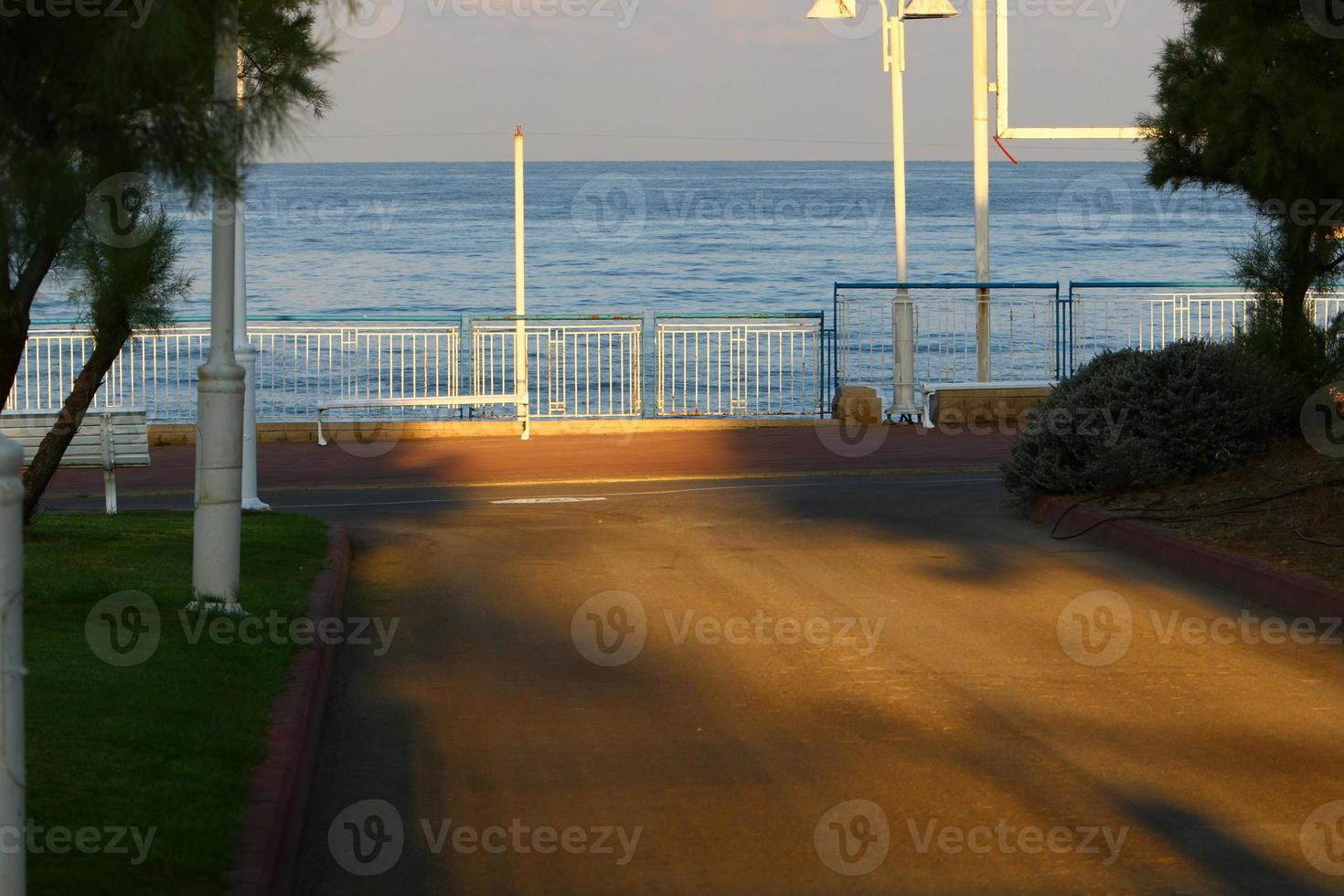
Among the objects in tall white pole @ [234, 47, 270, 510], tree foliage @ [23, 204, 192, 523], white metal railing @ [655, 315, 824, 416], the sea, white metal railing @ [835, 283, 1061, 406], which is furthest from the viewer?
the sea

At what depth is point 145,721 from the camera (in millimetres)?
6176

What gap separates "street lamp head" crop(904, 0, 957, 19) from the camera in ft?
63.9

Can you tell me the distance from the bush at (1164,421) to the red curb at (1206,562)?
0.37 m

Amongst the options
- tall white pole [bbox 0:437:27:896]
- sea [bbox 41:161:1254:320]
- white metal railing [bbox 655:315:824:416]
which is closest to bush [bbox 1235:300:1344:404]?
sea [bbox 41:161:1254:320]

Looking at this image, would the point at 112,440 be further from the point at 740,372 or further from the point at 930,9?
the point at 740,372

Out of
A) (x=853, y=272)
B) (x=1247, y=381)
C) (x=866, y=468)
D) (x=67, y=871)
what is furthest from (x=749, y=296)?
(x=67, y=871)

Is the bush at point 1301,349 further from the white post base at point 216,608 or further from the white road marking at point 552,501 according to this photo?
the white post base at point 216,608

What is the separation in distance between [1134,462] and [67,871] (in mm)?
9004

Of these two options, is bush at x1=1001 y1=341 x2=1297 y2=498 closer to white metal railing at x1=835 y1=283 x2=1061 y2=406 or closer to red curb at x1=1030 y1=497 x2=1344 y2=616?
red curb at x1=1030 y1=497 x2=1344 y2=616

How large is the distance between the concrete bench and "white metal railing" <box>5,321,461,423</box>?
19.5 feet

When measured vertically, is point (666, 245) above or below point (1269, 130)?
above

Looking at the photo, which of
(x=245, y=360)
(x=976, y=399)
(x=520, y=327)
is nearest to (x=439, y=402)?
(x=520, y=327)

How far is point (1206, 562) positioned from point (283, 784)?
255 inches

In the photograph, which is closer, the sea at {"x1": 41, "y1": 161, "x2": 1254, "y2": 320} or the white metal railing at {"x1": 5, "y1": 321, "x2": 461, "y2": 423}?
the white metal railing at {"x1": 5, "y1": 321, "x2": 461, "y2": 423}
